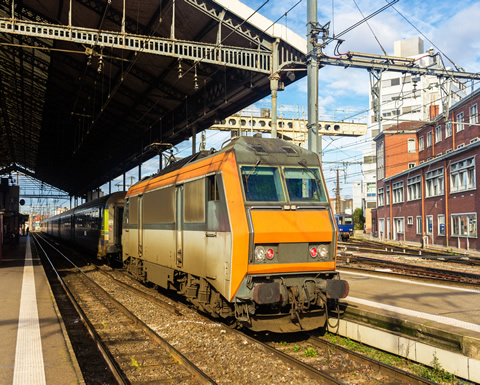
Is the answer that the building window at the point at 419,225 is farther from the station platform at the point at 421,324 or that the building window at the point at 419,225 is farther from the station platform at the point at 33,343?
the station platform at the point at 33,343

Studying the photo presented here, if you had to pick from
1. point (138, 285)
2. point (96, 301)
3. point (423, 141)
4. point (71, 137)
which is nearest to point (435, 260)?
point (138, 285)

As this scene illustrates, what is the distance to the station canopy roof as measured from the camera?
16.1m

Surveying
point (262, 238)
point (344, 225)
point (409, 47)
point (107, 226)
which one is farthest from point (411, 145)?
point (262, 238)

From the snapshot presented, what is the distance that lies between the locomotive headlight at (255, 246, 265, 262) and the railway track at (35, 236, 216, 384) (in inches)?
77.2

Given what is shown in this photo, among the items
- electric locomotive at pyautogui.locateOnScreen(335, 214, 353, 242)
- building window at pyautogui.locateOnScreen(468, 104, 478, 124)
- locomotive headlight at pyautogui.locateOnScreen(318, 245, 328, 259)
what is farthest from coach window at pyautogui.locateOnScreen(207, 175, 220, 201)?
electric locomotive at pyautogui.locateOnScreen(335, 214, 353, 242)

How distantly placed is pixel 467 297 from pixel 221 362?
20.4 ft

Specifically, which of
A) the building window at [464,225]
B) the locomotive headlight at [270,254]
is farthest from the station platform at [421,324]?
the building window at [464,225]

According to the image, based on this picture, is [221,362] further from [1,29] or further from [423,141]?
[423,141]

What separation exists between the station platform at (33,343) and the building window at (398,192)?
3728 centimetres

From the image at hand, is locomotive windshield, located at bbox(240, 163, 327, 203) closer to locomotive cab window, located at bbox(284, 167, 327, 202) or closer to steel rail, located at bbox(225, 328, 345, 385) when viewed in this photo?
locomotive cab window, located at bbox(284, 167, 327, 202)

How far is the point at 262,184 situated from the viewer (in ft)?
27.6

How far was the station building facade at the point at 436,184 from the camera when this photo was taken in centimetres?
3075

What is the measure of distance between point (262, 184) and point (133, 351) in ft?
12.1

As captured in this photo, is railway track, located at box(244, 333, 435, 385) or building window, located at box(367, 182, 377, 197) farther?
building window, located at box(367, 182, 377, 197)
